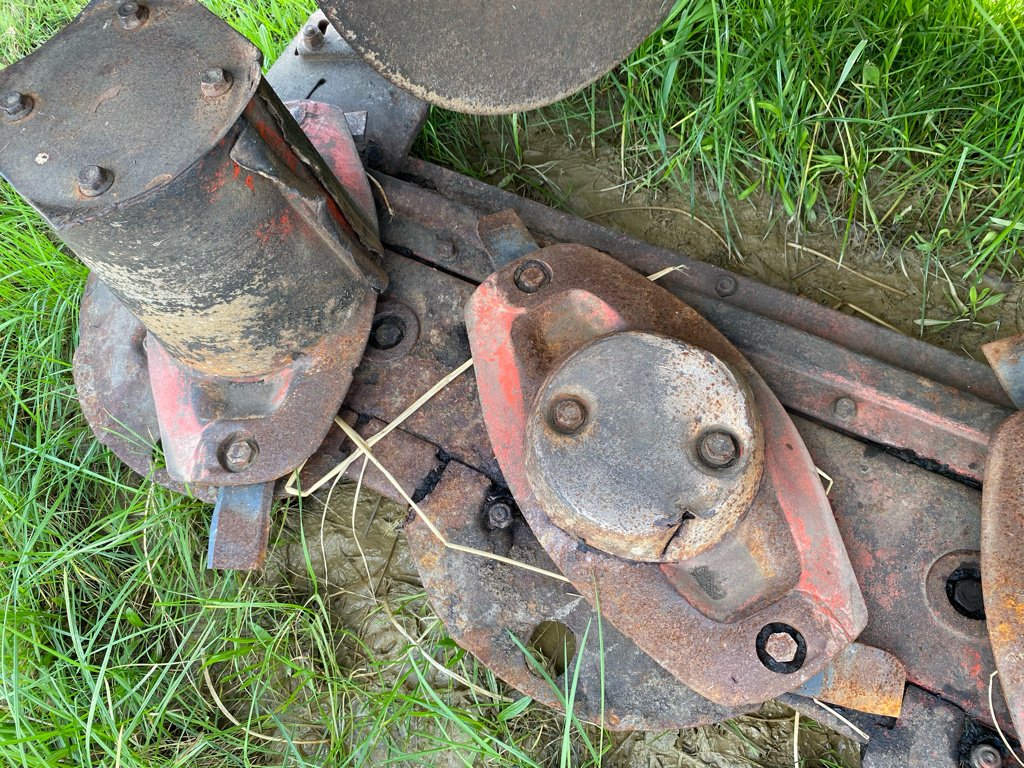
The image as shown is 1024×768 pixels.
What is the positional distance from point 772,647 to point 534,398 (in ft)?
1.83

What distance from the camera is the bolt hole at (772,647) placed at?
1.23 metres

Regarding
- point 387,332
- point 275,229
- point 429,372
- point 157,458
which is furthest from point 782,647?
point 157,458

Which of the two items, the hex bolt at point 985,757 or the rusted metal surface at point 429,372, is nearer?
the hex bolt at point 985,757

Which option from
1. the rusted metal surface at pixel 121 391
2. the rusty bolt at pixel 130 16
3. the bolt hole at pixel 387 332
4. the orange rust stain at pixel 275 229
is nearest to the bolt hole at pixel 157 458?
the rusted metal surface at pixel 121 391

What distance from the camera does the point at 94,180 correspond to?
105cm

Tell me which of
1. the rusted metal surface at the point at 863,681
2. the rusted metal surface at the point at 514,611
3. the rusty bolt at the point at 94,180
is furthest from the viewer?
the rusted metal surface at the point at 514,611

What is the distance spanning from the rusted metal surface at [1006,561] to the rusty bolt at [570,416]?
65 centimetres

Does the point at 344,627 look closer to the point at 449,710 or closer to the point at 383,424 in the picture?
the point at 449,710

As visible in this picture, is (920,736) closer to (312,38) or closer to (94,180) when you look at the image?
(94,180)

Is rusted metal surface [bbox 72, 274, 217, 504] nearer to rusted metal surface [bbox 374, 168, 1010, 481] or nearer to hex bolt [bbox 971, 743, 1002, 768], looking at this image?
rusted metal surface [bbox 374, 168, 1010, 481]

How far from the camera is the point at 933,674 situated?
1291 mm

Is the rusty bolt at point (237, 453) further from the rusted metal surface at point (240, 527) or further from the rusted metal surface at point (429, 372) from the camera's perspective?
the rusted metal surface at point (429, 372)

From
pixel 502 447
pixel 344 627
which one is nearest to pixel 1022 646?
pixel 502 447

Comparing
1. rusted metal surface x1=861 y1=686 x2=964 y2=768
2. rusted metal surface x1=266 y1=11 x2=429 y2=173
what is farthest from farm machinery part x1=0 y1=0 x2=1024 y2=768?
rusted metal surface x1=266 y1=11 x2=429 y2=173
